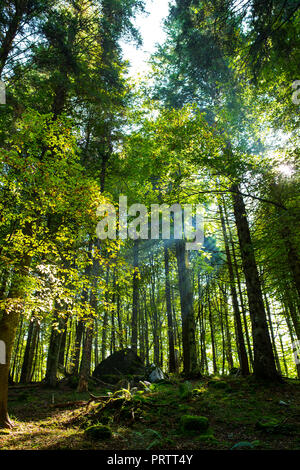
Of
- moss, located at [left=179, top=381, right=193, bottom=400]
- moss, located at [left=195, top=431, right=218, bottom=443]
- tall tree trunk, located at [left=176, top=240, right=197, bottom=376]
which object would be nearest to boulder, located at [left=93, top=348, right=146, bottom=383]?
tall tree trunk, located at [left=176, top=240, right=197, bottom=376]

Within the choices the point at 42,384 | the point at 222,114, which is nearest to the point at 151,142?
the point at 222,114

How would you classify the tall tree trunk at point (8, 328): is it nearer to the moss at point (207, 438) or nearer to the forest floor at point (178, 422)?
the forest floor at point (178, 422)

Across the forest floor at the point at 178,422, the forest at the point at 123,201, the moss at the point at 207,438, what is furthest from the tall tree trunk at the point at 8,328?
the moss at the point at 207,438

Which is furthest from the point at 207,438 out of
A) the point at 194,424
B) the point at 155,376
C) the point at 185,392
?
the point at 155,376

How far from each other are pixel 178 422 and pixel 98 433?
1.85m

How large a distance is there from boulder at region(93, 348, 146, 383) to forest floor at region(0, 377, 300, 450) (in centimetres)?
499

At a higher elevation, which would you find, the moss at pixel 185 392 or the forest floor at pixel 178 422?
the moss at pixel 185 392

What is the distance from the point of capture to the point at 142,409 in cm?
637

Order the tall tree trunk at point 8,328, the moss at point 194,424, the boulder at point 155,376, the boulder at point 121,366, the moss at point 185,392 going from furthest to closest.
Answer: the boulder at point 121,366 → the boulder at point 155,376 → the moss at point 185,392 → the tall tree trunk at point 8,328 → the moss at point 194,424

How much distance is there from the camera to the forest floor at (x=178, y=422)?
4.29 meters

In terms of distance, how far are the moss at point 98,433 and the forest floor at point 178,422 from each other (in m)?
0.09

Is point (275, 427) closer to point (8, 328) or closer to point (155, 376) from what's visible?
point (8, 328)

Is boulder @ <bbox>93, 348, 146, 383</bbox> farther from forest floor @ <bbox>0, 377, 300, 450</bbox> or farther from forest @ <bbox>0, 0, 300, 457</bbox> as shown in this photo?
forest floor @ <bbox>0, 377, 300, 450</bbox>
